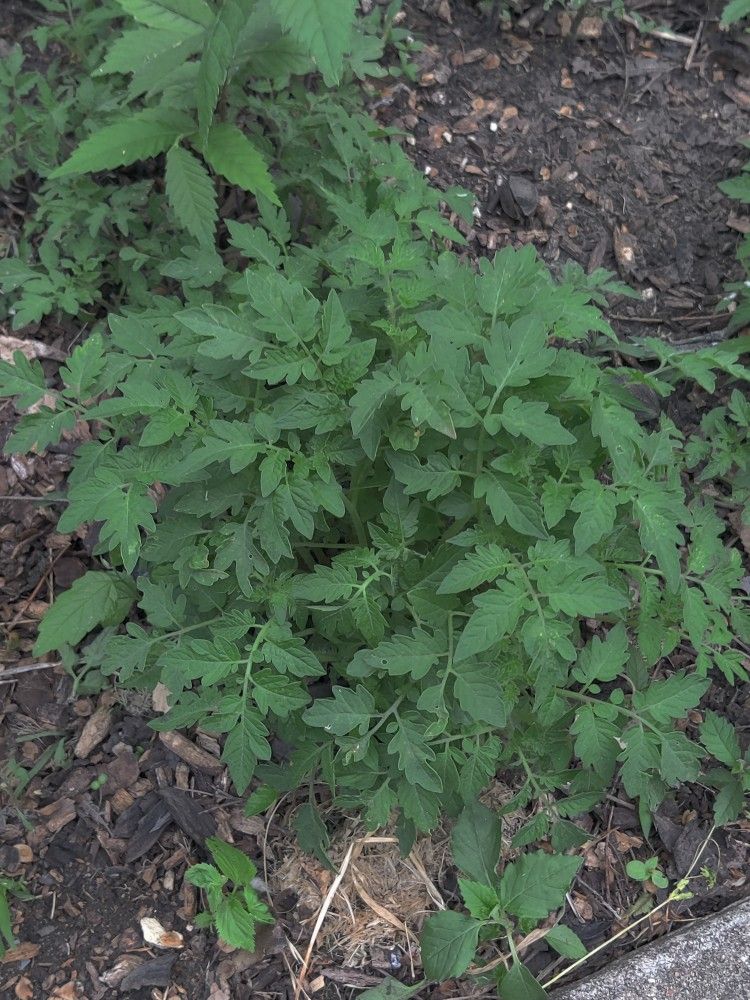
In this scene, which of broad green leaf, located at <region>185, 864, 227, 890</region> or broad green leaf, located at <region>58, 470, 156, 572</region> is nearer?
broad green leaf, located at <region>58, 470, 156, 572</region>

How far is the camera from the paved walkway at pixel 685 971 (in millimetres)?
2463

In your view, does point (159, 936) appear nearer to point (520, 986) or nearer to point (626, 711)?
point (520, 986)

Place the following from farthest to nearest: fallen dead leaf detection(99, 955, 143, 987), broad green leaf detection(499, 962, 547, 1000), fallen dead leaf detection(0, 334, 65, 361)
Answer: fallen dead leaf detection(0, 334, 65, 361)
fallen dead leaf detection(99, 955, 143, 987)
broad green leaf detection(499, 962, 547, 1000)

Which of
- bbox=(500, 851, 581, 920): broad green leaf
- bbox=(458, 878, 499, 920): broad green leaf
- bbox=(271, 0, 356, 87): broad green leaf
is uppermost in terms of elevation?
bbox=(271, 0, 356, 87): broad green leaf

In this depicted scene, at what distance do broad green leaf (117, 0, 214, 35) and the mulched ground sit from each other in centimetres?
102

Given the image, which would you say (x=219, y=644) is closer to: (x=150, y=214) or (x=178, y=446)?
(x=178, y=446)

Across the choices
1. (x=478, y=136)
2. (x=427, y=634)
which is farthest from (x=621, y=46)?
(x=427, y=634)

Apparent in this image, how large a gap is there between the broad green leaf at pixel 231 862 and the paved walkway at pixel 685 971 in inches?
38.1

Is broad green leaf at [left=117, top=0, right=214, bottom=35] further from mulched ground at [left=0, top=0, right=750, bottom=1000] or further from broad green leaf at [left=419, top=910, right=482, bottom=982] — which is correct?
broad green leaf at [left=419, top=910, right=482, bottom=982]

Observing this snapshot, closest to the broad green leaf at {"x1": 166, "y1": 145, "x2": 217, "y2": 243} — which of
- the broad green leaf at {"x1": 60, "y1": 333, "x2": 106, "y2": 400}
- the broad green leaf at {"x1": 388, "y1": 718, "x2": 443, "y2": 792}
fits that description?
the broad green leaf at {"x1": 60, "y1": 333, "x2": 106, "y2": 400}

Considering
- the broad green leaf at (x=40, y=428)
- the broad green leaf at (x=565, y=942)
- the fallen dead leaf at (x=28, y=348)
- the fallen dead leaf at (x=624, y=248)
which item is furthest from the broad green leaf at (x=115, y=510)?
the fallen dead leaf at (x=624, y=248)

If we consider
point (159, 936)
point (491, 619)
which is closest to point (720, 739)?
point (491, 619)

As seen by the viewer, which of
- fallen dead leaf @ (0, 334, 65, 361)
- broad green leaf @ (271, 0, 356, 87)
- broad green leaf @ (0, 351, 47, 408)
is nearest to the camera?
broad green leaf @ (271, 0, 356, 87)

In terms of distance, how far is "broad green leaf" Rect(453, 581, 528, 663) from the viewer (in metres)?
2.01
